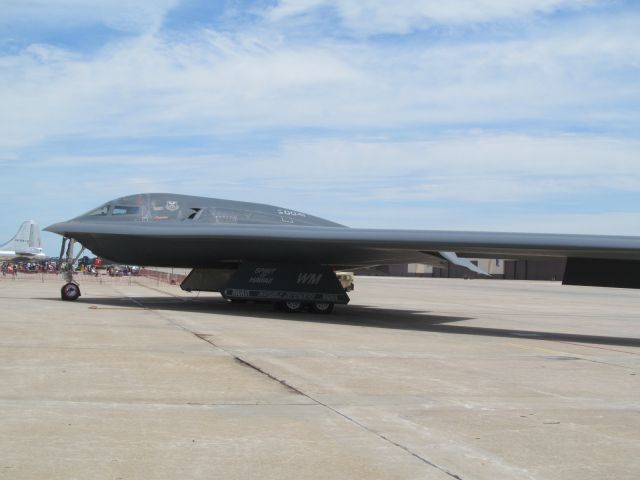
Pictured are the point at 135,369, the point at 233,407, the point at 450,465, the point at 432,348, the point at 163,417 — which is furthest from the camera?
the point at 432,348

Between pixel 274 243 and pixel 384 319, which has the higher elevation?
pixel 274 243

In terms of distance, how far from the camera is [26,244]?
8650 centimetres

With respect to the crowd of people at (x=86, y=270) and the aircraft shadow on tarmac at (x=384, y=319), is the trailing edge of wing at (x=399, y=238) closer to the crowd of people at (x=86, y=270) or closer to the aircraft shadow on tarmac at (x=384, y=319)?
the aircraft shadow on tarmac at (x=384, y=319)

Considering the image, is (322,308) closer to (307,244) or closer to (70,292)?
(307,244)

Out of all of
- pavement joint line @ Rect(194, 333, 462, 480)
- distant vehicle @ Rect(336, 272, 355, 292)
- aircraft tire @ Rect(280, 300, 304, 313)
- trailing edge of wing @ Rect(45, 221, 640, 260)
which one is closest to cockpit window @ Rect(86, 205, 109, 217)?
trailing edge of wing @ Rect(45, 221, 640, 260)

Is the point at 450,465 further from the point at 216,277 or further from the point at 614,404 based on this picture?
the point at 216,277

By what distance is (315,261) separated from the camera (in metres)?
19.9

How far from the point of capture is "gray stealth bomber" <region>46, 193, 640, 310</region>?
15.1 m

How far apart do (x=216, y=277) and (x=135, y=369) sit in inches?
504

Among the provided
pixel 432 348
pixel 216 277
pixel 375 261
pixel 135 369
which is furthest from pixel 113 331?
pixel 375 261

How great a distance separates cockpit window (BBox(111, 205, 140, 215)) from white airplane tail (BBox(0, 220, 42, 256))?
70224 millimetres

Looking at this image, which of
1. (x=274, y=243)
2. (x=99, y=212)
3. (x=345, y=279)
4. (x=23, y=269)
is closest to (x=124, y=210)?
(x=99, y=212)

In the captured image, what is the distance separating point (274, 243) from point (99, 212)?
5.63 m

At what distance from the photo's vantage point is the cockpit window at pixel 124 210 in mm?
20188
